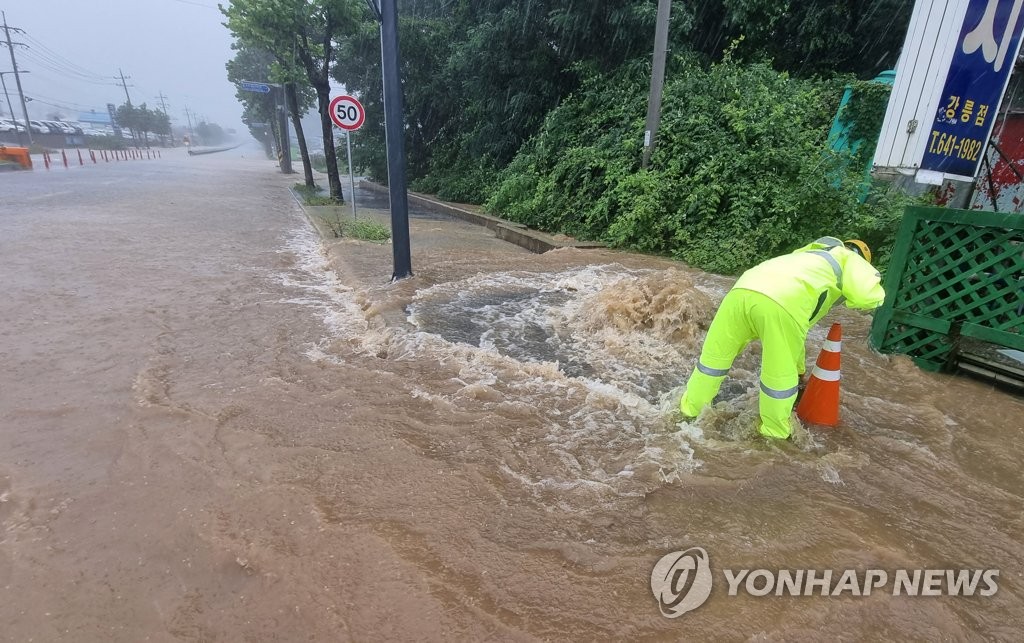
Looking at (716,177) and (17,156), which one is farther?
(17,156)

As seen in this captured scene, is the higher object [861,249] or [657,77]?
[657,77]

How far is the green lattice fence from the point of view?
13.7 feet

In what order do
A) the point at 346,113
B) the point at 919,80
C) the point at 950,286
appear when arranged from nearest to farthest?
1. the point at 950,286
2. the point at 919,80
3. the point at 346,113

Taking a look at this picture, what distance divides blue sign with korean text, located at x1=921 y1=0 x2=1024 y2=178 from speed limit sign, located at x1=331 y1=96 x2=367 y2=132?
8744 mm

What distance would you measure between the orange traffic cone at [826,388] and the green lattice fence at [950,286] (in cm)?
174

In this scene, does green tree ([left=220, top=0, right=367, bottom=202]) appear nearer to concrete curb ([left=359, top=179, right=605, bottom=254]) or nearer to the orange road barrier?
concrete curb ([left=359, top=179, right=605, bottom=254])

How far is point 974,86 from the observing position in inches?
188

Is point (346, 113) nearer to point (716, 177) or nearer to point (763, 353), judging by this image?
point (716, 177)

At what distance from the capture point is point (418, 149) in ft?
76.8

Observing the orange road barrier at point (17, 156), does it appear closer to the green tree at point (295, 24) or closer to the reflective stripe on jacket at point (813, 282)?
the green tree at point (295, 24)

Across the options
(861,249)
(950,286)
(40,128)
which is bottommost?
(950,286)

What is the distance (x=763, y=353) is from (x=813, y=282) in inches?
20.4

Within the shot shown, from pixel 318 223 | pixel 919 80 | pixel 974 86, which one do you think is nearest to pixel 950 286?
pixel 974 86

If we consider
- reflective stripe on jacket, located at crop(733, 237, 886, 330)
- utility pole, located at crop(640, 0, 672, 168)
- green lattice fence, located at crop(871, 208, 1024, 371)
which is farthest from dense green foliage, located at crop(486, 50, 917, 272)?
reflective stripe on jacket, located at crop(733, 237, 886, 330)
